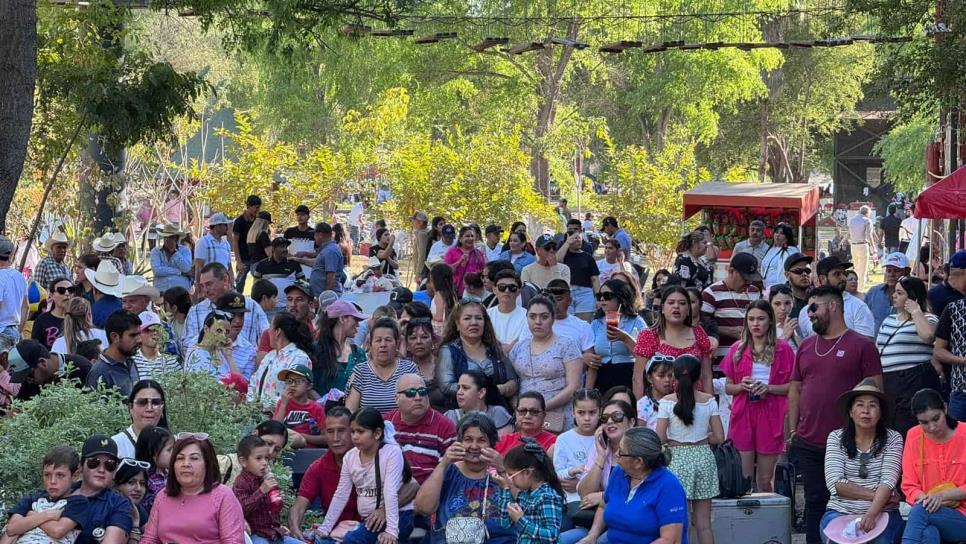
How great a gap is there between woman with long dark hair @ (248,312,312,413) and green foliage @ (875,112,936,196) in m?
37.0

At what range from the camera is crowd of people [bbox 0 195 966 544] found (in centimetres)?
779

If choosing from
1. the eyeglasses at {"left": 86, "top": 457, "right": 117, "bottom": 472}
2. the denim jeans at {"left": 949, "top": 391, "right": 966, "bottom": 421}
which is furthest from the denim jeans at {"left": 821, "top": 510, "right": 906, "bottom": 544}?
the eyeglasses at {"left": 86, "top": 457, "right": 117, "bottom": 472}

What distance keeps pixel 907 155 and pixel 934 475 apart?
3919cm

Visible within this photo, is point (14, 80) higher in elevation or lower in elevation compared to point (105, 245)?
higher

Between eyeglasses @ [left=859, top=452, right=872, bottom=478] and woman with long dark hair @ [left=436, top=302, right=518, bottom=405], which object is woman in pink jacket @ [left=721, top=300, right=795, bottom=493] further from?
woman with long dark hair @ [left=436, top=302, right=518, bottom=405]

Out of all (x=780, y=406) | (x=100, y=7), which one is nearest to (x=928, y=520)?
(x=780, y=406)

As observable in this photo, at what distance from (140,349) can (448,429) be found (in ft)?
8.50

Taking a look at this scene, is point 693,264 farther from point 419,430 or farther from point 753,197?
point 753,197

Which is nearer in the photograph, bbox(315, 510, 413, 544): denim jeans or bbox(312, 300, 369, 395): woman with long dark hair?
bbox(315, 510, 413, 544): denim jeans

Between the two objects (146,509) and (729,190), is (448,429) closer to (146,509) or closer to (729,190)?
(146,509)

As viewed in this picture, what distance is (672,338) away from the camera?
10180mm

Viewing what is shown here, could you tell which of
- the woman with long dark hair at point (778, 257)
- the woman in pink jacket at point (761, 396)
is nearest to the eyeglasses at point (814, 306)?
the woman in pink jacket at point (761, 396)

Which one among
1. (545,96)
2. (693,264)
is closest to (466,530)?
(693,264)

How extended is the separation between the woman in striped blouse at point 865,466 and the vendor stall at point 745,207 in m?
15.3
